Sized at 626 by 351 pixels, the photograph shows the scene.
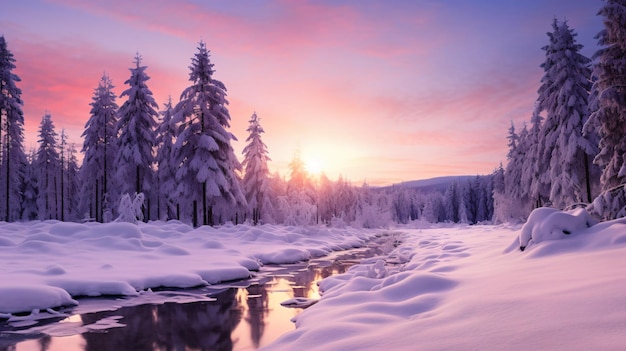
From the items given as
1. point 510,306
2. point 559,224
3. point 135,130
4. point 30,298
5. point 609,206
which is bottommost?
point 30,298

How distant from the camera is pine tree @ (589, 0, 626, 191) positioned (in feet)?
53.2

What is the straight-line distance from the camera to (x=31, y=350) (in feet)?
20.5

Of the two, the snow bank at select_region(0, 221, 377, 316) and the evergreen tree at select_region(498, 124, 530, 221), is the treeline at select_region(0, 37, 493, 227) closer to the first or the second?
the snow bank at select_region(0, 221, 377, 316)

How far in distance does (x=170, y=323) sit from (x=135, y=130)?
27150 millimetres

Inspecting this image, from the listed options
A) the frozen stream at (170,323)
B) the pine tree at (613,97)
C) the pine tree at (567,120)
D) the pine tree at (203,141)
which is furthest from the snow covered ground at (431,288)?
the pine tree at (567,120)

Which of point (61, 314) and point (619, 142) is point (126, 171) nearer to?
point (61, 314)

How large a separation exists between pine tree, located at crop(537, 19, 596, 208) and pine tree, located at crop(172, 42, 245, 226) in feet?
72.0

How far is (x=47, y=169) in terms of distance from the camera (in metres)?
50.9

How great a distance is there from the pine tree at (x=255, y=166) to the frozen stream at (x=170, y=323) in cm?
3245

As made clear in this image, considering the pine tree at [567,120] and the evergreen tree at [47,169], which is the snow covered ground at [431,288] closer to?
the pine tree at [567,120]

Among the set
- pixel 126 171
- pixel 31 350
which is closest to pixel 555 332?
pixel 31 350

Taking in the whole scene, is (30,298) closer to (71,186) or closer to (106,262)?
(106,262)

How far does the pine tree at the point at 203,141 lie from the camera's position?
27062 mm

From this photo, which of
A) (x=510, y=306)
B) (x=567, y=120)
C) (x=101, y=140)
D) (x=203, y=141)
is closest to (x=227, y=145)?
(x=203, y=141)
